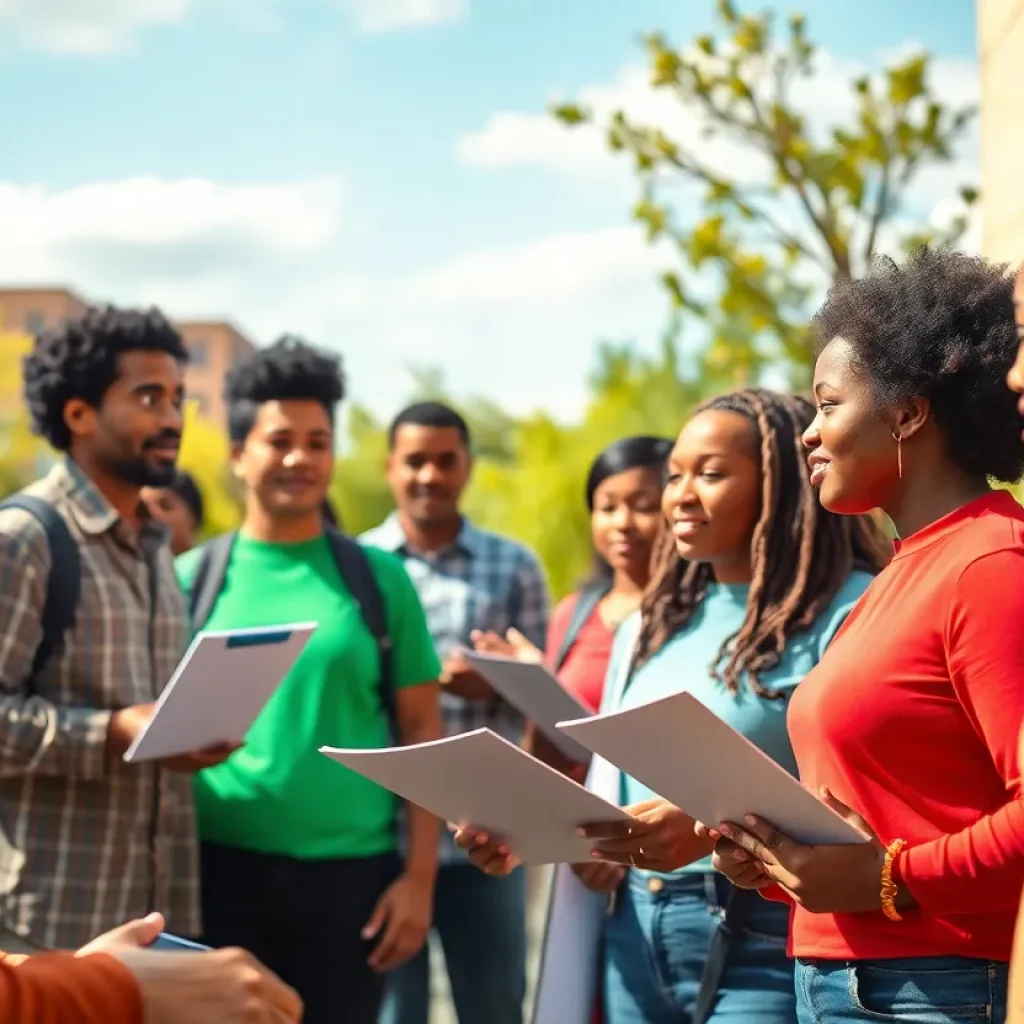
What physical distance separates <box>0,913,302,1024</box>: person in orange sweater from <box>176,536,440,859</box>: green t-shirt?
6.64ft

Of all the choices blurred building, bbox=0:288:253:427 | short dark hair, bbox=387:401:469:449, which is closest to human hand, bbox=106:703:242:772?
short dark hair, bbox=387:401:469:449

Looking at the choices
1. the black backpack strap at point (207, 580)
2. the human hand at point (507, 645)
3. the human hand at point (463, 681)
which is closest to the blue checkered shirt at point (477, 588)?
the human hand at point (463, 681)

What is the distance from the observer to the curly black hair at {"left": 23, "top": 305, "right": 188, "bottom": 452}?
170 inches

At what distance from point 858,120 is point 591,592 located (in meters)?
7.71

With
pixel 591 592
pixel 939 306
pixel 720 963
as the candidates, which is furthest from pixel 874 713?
pixel 591 592

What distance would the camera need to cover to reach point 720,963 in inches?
126

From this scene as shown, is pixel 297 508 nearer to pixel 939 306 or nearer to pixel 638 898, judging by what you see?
pixel 638 898

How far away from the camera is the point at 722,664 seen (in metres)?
3.42

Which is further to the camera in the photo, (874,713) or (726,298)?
(726,298)

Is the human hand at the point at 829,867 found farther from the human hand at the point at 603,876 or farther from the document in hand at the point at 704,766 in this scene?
the human hand at the point at 603,876

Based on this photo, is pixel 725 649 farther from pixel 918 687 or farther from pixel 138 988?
pixel 138 988

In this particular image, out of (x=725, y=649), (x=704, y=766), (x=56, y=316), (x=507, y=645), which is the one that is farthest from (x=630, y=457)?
(x=56, y=316)

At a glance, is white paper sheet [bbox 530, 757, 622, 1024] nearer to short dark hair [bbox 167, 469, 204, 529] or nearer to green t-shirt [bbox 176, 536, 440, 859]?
green t-shirt [bbox 176, 536, 440, 859]

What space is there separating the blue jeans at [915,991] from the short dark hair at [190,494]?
483cm
